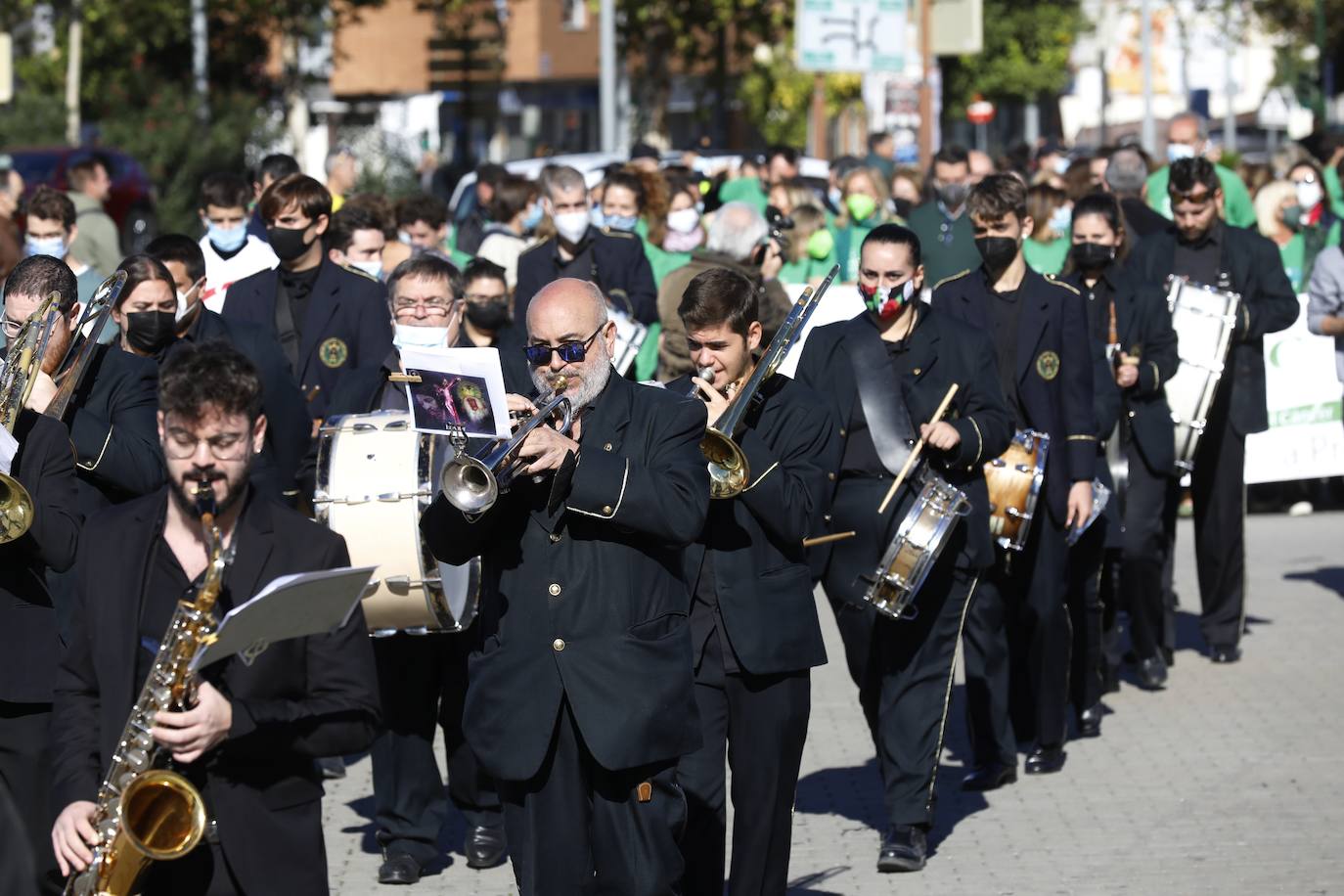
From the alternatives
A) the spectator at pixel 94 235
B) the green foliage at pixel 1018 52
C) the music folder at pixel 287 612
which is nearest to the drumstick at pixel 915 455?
the music folder at pixel 287 612

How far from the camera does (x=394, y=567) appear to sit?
714 centimetres

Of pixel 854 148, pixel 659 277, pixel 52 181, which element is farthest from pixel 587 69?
pixel 659 277

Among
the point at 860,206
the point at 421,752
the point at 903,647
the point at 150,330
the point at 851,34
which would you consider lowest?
the point at 421,752

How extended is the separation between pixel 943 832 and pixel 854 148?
52229 millimetres

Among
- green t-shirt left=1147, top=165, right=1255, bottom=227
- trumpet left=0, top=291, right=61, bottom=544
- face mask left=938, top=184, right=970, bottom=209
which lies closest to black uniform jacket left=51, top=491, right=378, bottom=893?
trumpet left=0, top=291, right=61, bottom=544

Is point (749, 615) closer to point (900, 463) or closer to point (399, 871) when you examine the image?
A: point (900, 463)

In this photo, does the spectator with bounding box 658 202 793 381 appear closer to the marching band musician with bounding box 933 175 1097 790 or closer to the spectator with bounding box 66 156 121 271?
the marching band musician with bounding box 933 175 1097 790

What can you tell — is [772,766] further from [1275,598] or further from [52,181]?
[52,181]

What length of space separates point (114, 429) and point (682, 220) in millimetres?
7628

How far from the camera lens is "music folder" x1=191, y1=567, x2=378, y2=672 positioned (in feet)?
14.1

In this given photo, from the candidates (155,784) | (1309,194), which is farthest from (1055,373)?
(1309,194)

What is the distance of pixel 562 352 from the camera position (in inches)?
221

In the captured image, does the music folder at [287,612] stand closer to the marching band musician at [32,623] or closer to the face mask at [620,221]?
the marching band musician at [32,623]

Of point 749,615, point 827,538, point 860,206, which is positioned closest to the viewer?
point 749,615
